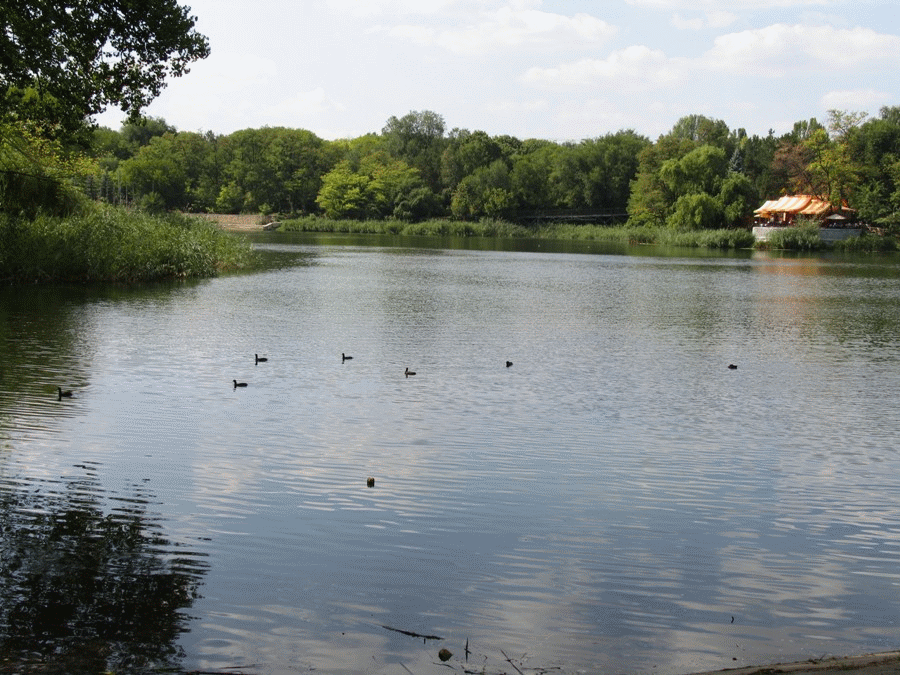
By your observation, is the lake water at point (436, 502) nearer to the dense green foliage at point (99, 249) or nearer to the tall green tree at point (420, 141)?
the dense green foliage at point (99, 249)

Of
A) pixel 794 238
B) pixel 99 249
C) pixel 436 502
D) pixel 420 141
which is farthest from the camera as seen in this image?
pixel 420 141

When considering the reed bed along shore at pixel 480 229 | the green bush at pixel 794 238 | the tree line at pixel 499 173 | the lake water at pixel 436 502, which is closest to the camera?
the lake water at pixel 436 502

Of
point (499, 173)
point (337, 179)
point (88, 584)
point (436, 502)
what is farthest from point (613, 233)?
point (88, 584)

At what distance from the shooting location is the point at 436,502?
994 cm

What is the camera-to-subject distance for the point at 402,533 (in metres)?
8.81

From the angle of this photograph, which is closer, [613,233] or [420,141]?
[613,233]

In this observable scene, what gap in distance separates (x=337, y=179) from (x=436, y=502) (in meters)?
134

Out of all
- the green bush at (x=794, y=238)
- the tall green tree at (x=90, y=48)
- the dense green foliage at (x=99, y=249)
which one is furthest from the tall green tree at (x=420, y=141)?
the tall green tree at (x=90, y=48)

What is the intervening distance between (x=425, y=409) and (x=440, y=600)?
8181mm

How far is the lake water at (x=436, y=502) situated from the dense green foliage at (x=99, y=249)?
8952 millimetres

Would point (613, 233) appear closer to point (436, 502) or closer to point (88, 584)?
point (436, 502)

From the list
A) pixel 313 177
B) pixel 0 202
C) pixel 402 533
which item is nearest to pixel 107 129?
pixel 313 177

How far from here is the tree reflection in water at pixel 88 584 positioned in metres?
5.94

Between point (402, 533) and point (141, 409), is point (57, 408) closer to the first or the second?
point (141, 409)
